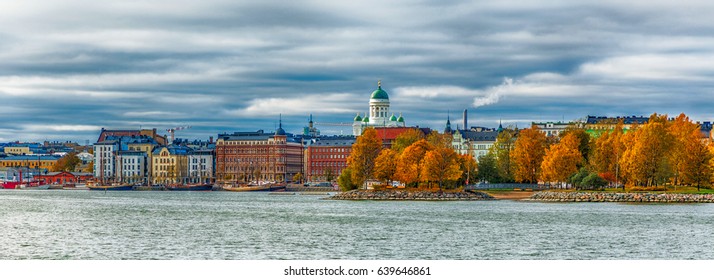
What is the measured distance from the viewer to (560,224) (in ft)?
203

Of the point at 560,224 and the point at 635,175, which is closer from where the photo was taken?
the point at 560,224

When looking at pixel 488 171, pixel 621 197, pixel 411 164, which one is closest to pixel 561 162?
pixel 621 197

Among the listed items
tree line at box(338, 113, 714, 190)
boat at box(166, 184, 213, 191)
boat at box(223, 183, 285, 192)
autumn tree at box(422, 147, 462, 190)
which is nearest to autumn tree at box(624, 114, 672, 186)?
tree line at box(338, 113, 714, 190)

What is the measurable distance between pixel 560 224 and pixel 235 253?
2283cm

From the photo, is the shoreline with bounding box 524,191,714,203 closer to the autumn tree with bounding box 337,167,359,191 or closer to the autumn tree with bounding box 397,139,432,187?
the autumn tree with bounding box 397,139,432,187

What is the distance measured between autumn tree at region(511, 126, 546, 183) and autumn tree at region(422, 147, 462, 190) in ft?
30.6

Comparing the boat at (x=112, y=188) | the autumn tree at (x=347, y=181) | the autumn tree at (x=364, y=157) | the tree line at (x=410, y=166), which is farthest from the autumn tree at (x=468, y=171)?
the boat at (x=112, y=188)

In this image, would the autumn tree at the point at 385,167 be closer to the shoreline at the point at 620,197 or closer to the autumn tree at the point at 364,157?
the autumn tree at the point at 364,157

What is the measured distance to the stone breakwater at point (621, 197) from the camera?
86.9m

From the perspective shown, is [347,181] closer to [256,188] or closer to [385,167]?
[385,167]

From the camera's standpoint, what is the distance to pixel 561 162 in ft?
328

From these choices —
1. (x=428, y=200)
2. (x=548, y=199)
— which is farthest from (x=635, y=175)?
(x=428, y=200)

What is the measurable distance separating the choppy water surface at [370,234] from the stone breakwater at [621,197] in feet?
24.9

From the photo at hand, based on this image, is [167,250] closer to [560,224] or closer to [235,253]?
[235,253]
